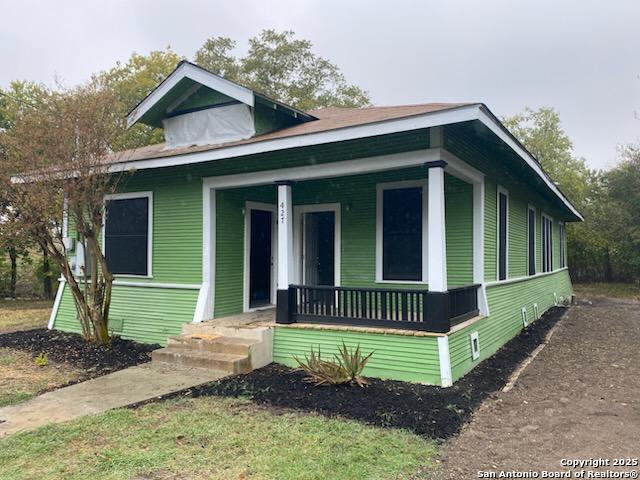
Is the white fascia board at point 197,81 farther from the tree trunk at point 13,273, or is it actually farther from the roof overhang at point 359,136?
the tree trunk at point 13,273

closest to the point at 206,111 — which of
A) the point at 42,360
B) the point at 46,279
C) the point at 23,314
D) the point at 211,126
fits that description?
the point at 211,126

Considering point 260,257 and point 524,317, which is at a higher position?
point 260,257

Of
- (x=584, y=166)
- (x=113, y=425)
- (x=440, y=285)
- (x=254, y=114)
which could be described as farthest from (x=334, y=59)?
(x=113, y=425)

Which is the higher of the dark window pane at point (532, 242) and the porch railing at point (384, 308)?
the dark window pane at point (532, 242)

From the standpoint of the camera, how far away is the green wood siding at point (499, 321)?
5445 mm

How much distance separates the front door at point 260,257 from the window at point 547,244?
7.63 metres

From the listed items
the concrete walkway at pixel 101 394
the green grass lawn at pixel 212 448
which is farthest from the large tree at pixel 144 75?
the green grass lawn at pixel 212 448

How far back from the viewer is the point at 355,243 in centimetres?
765

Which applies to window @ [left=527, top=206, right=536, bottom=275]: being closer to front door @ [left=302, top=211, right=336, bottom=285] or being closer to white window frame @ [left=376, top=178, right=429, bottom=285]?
white window frame @ [left=376, top=178, right=429, bottom=285]

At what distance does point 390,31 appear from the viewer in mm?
17672

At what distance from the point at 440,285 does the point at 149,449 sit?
3.30 metres

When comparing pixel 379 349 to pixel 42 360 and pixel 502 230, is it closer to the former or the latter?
pixel 502 230

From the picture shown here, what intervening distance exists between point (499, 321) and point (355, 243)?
2.56 metres

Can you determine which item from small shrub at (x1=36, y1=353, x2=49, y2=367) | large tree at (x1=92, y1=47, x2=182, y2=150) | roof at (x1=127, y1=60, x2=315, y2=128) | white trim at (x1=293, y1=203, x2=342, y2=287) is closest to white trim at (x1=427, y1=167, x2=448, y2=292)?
white trim at (x1=293, y1=203, x2=342, y2=287)
